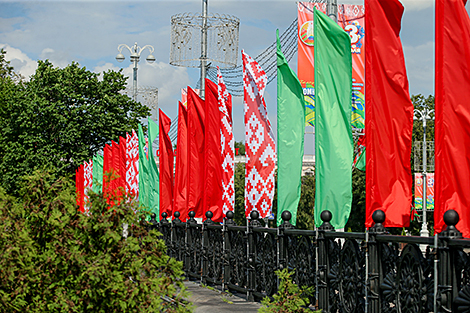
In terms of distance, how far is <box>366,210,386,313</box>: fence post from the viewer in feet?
23.8

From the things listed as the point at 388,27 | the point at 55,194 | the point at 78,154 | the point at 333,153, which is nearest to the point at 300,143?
the point at 333,153

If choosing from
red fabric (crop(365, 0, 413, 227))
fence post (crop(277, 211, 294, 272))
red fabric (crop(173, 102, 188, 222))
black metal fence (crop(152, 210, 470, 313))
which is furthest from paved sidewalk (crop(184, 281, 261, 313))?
red fabric (crop(173, 102, 188, 222))

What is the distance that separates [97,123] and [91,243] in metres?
36.1

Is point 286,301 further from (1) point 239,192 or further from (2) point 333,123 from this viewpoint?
(1) point 239,192

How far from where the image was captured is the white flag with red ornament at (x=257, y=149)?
13.6 meters

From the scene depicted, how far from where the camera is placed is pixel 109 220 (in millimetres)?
6035

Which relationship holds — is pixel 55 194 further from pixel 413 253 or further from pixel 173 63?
pixel 173 63

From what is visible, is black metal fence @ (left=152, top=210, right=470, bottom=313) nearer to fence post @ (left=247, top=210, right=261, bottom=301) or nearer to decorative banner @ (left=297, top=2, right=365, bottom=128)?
fence post @ (left=247, top=210, right=261, bottom=301)

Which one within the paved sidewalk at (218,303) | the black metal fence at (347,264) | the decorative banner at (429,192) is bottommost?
the paved sidewalk at (218,303)

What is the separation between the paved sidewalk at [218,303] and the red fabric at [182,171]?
5.08 metres

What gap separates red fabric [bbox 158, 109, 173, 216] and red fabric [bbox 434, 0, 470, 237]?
14.3 metres

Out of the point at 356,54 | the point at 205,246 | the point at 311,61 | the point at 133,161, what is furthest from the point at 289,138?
the point at 133,161

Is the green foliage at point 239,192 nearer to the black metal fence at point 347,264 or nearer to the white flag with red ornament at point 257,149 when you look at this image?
the white flag with red ornament at point 257,149

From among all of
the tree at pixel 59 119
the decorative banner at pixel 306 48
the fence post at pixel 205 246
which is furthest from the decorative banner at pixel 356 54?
the tree at pixel 59 119
